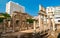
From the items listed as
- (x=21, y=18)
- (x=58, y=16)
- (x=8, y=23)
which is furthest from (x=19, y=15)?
(x=58, y=16)

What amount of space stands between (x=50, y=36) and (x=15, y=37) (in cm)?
413

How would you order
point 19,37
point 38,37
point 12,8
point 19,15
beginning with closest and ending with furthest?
1. point 38,37
2. point 19,37
3. point 19,15
4. point 12,8

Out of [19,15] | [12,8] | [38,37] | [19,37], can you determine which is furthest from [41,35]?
[12,8]

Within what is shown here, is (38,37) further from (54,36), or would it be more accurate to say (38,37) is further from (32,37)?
(54,36)

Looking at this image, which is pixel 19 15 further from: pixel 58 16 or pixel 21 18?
pixel 58 16

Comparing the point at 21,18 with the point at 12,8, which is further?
the point at 12,8

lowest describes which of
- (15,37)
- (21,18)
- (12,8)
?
Result: (15,37)

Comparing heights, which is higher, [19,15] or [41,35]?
[19,15]

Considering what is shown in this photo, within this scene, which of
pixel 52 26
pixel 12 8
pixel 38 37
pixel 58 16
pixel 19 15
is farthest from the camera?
pixel 12 8

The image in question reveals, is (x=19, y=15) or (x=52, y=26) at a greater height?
(x=19, y=15)

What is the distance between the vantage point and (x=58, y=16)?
42.6m

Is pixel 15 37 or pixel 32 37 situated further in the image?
pixel 15 37

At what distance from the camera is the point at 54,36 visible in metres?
14.6

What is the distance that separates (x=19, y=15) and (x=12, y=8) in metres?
48.3
